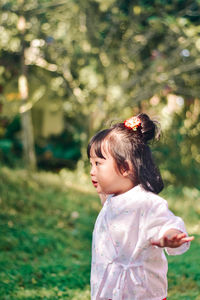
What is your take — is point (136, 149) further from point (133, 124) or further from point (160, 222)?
point (160, 222)

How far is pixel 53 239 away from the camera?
16.4 ft

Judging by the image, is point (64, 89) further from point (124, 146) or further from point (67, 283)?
point (124, 146)

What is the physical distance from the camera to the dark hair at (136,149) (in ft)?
6.97

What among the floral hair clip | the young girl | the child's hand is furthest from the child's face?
the child's hand

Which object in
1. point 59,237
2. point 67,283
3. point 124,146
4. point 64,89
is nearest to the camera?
point 124,146

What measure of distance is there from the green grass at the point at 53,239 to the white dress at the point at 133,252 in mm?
1474

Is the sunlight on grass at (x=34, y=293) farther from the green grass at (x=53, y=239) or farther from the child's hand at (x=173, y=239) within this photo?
the child's hand at (x=173, y=239)

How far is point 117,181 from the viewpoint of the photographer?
2.14 metres

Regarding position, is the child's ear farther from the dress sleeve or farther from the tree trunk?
the tree trunk

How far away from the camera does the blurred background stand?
7.00m

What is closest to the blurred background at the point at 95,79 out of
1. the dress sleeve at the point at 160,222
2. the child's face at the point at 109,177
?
the child's face at the point at 109,177

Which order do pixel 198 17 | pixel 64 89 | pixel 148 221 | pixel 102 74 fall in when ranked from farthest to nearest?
1. pixel 64 89
2. pixel 102 74
3. pixel 198 17
4. pixel 148 221

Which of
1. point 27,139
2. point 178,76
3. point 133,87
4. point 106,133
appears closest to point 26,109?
point 27,139

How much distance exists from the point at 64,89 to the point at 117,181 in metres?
7.09
